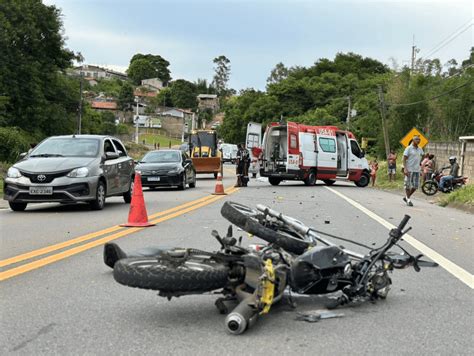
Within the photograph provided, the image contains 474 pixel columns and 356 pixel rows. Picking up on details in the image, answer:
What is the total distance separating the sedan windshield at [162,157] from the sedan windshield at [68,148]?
816 cm

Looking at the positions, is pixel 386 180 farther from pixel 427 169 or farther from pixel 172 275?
pixel 172 275

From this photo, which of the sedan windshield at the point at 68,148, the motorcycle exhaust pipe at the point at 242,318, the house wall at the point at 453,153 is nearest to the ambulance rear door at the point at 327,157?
the house wall at the point at 453,153

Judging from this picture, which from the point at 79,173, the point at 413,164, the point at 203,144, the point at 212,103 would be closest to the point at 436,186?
the point at 413,164

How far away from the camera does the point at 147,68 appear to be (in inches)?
7411

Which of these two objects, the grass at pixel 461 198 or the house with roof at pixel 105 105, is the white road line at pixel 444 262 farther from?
the house with roof at pixel 105 105

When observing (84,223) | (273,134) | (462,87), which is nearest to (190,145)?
(273,134)

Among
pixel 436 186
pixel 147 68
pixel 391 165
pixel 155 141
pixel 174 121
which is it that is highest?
pixel 147 68

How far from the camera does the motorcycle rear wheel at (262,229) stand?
16.5 feet

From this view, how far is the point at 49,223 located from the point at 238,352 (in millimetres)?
6984

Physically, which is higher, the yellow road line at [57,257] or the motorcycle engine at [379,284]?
the motorcycle engine at [379,284]

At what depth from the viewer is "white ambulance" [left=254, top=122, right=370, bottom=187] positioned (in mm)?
25156

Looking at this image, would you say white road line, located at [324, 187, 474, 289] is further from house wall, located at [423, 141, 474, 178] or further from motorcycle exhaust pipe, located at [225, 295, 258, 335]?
house wall, located at [423, 141, 474, 178]

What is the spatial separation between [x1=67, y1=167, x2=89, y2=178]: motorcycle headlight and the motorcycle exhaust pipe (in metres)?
7.99

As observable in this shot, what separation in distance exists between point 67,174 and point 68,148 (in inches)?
50.9
